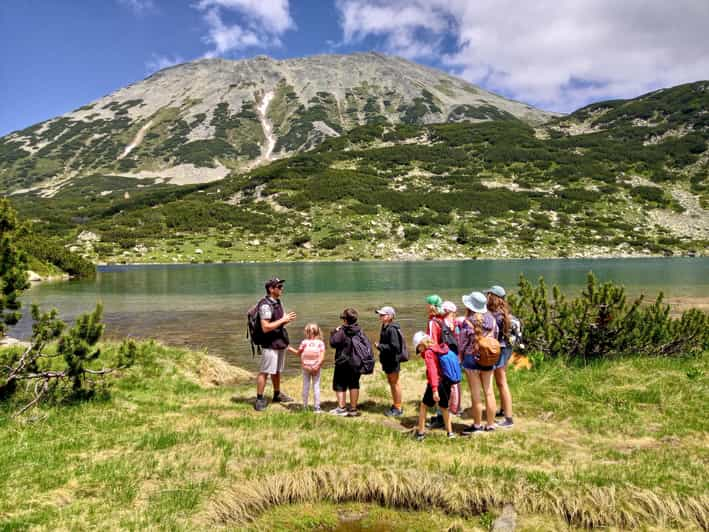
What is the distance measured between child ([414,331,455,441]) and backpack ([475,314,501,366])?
2.17ft

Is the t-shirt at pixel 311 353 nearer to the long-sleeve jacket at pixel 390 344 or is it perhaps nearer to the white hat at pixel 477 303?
the long-sleeve jacket at pixel 390 344

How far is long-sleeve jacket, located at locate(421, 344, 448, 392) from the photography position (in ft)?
24.8

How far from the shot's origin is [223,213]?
11138cm

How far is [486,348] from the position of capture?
7.77 m

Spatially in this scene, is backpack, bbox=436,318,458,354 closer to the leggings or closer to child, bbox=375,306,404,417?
child, bbox=375,306,404,417

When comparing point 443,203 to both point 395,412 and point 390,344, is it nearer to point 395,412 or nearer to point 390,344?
point 395,412

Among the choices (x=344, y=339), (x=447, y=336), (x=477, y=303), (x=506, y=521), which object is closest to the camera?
(x=506, y=521)

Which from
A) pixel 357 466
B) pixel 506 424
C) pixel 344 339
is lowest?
pixel 506 424

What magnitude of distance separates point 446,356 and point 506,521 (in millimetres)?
2908

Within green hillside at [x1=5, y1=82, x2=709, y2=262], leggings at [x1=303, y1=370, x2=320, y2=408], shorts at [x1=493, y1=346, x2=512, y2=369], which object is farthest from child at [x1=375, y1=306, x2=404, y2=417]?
green hillside at [x1=5, y1=82, x2=709, y2=262]

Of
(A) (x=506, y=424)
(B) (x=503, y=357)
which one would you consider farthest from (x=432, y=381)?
(A) (x=506, y=424)

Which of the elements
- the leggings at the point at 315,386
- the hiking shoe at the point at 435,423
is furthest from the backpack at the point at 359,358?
the hiking shoe at the point at 435,423

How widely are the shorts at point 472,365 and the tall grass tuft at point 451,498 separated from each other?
8.21 feet

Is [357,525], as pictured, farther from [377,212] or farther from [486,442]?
[377,212]
